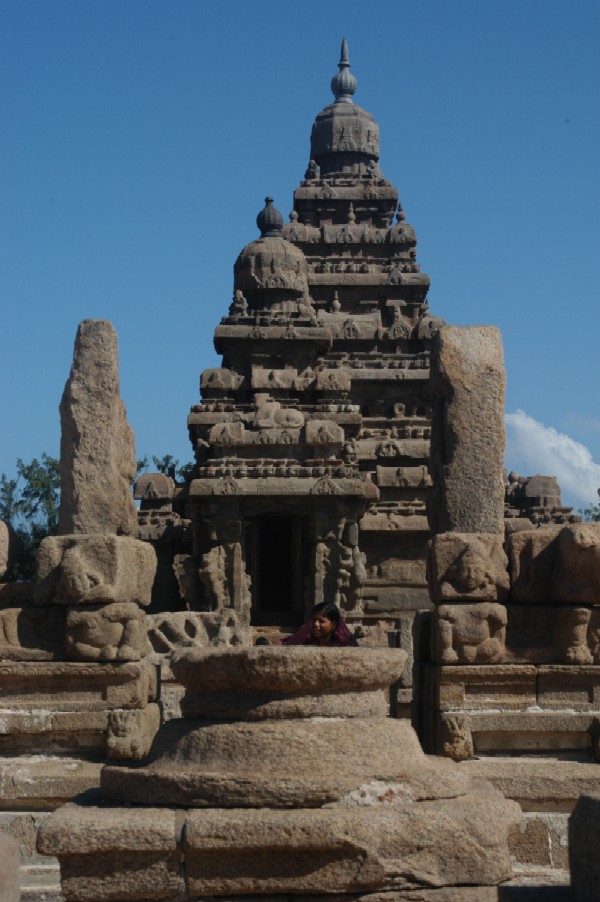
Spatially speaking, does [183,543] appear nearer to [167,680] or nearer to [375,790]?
[167,680]

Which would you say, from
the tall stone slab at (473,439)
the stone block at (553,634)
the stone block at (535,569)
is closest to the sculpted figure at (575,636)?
the stone block at (553,634)

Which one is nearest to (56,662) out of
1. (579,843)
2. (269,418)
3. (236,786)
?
(236,786)

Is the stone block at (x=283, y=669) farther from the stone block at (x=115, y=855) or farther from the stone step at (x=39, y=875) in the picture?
the stone step at (x=39, y=875)

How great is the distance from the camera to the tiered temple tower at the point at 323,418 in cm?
2139

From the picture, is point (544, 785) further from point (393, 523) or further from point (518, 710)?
point (393, 523)

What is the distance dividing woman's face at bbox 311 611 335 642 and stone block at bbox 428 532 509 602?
1451 mm

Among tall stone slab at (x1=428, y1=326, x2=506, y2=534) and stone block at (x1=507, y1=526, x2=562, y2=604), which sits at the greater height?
tall stone slab at (x1=428, y1=326, x2=506, y2=534)

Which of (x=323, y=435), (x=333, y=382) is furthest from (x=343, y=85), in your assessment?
(x=323, y=435)

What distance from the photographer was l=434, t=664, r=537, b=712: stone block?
905cm

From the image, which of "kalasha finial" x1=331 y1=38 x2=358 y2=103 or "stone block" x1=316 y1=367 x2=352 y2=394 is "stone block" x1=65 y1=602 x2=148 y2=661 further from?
"kalasha finial" x1=331 y1=38 x2=358 y2=103

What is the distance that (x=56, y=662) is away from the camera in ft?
29.8

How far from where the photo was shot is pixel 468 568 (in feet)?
29.8

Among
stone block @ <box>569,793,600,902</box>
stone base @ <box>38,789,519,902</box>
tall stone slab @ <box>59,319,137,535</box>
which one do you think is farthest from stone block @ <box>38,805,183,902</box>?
tall stone slab @ <box>59,319,137,535</box>

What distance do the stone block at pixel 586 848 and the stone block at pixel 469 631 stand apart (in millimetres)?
3502
